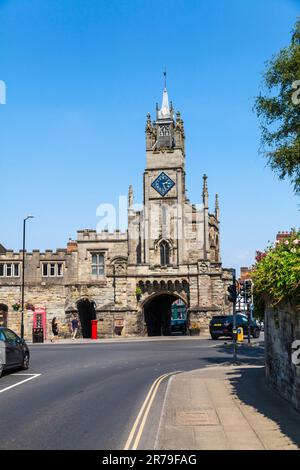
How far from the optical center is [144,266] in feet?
146

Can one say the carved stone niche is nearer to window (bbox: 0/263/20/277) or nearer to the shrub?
window (bbox: 0/263/20/277)

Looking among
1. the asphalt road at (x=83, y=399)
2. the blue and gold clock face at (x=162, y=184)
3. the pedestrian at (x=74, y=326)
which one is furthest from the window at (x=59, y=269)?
the asphalt road at (x=83, y=399)

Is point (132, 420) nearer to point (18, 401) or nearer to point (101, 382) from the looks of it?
point (18, 401)

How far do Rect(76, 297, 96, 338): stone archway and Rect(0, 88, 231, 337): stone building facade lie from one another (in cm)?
12

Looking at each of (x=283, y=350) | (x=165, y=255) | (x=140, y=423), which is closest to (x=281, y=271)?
(x=283, y=350)

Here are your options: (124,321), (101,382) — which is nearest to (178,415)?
(101,382)

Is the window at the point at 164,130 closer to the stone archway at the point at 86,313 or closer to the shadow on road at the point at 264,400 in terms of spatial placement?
the stone archway at the point at 86,313

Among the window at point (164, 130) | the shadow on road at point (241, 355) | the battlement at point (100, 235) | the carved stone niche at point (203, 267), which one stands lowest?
the shadow on road at point (241, 355)

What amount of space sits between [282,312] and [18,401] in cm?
605

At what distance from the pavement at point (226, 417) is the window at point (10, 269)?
112 ft

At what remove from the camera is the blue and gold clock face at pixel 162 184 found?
46156 millimetres

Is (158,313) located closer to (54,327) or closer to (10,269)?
(54,327)

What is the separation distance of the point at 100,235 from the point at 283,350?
38.0 m
